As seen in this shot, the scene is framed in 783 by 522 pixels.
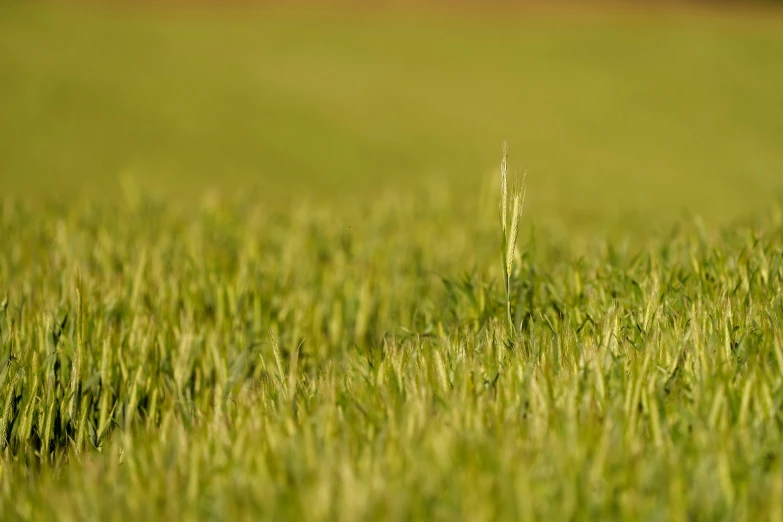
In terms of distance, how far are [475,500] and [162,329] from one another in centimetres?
177

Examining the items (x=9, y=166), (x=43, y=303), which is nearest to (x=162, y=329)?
(x=43, y=303)

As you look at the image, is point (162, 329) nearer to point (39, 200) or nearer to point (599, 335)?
point (599, 335)

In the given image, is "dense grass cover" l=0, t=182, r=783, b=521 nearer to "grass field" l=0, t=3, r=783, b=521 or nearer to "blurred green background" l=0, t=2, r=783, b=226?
"grass field" l=0, t=3, r=783, b=521

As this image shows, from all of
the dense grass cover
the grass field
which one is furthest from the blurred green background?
the dense grass cover

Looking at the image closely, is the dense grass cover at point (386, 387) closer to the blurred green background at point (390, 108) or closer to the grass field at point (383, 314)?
the grass field at point (383, 314)

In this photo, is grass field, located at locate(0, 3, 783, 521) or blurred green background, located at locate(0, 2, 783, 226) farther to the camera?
blurred green background, located at locate(0, 2, 783, 226)

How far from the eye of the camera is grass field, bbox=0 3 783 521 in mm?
1599

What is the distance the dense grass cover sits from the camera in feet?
5.08

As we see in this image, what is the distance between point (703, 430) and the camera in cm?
171

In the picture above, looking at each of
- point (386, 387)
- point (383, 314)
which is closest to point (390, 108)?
point (383, 314)

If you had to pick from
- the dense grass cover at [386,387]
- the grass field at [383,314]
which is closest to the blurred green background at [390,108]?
the grass field at [383,314]

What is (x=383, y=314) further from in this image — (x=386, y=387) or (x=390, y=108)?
(x=390, y=108)

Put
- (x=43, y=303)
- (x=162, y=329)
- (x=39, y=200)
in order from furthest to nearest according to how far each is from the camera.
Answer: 1. (x=39, y=200)
2. (x=43, y=303)
3. (x=162, y=329)

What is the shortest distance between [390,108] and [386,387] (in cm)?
770
